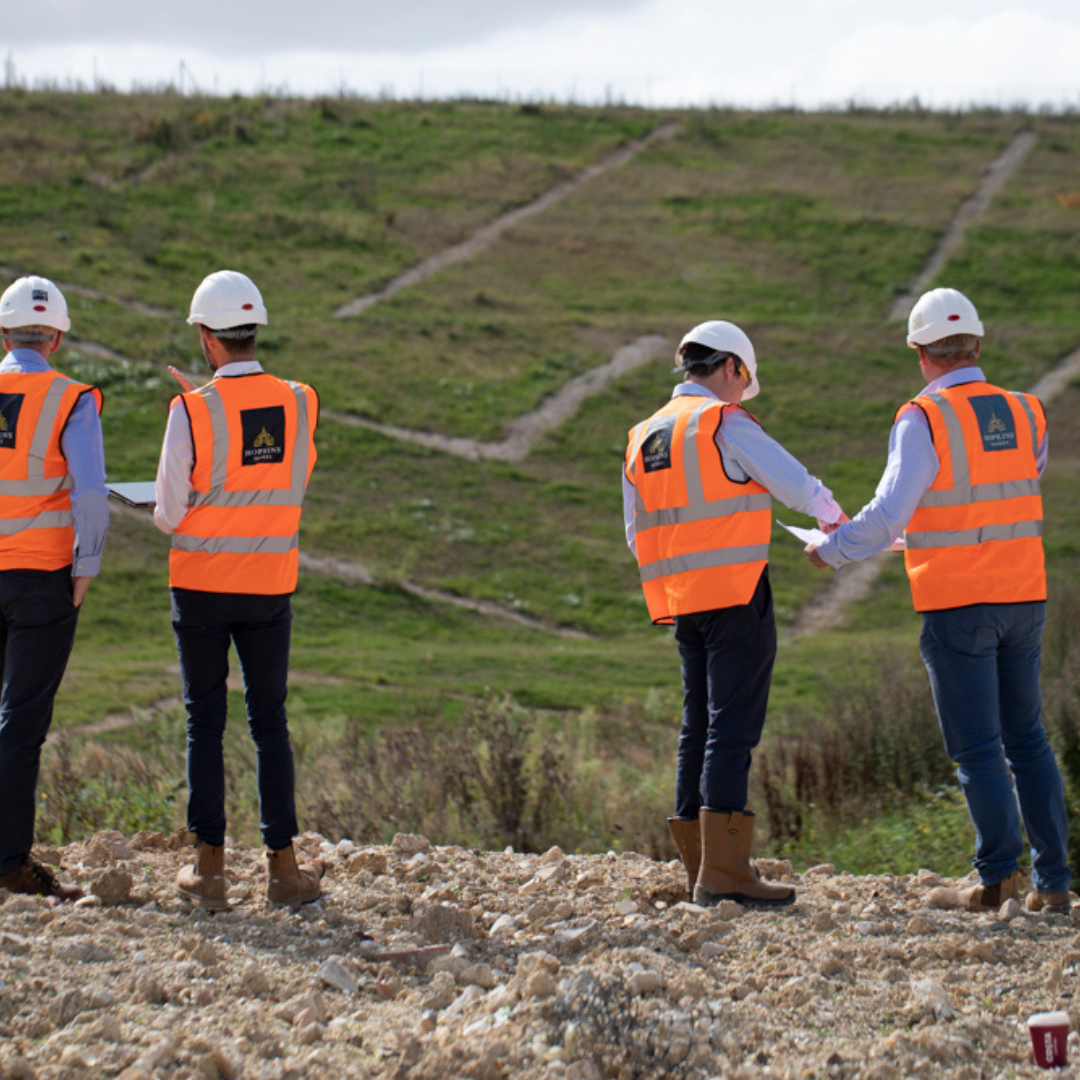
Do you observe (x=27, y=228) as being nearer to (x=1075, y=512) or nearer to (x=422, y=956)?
(x=1075, y=512)

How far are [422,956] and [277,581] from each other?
→ 153cm

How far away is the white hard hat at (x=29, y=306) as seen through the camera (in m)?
5.11

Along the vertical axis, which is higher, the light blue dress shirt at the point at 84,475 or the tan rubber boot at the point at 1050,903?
the light blue dress shirt at the point at 84,475

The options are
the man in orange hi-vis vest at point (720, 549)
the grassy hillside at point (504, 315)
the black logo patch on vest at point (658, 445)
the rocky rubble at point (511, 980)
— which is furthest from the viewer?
the grassy hillside at point (504, 315)

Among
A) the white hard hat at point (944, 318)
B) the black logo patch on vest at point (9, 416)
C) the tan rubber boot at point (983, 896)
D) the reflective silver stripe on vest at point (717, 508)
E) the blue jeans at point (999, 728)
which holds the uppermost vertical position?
the white hard hat at point (944, 318)

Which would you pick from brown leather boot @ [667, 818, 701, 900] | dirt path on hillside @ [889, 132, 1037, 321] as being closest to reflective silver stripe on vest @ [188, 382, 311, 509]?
brown leather boot @ [667, 818, 701, 900]

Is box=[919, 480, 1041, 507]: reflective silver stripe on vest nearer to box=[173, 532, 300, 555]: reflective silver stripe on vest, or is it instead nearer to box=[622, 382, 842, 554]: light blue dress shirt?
box=[622, 382, 842, 554]: light blue dress shirt

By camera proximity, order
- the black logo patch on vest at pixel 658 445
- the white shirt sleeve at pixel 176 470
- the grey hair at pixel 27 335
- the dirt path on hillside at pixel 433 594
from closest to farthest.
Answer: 1. the white shirt sleeve at pixel 176 470
2. the black logo patch on vest at pixel 658 445
3. the grey hair at pixel 27 335
4. the dirt path on hillside at pixel 433 594

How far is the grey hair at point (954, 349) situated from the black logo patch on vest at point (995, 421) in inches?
8.7

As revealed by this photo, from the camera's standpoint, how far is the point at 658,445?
5.06 metres

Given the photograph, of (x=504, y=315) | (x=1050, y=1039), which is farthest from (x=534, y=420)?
(x=1050, y=1039)

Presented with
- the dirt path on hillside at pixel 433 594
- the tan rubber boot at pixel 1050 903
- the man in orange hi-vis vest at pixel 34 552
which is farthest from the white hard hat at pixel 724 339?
the dirt path on hillside at pixel 433 594

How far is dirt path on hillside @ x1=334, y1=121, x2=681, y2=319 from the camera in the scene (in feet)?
110

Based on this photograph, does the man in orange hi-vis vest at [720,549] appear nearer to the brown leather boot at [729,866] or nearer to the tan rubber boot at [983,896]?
the brown leather boot at [729,866]
